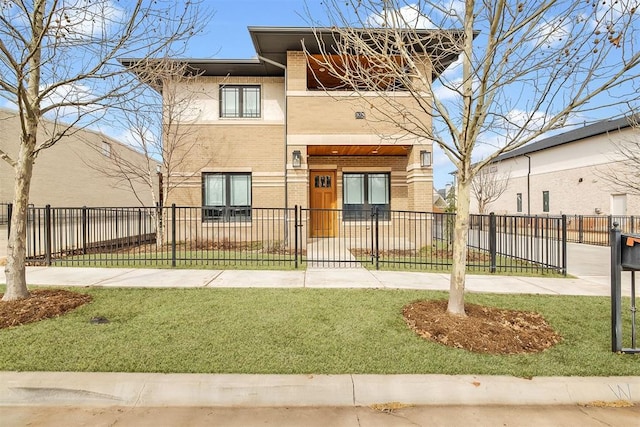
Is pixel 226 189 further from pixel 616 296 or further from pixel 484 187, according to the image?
pixel 484 187

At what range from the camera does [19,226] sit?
17.2ft

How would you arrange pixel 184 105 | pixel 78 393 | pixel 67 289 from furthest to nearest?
pixel 184 105 < pixel 67 289 < pixel 78 393

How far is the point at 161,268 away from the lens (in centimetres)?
840

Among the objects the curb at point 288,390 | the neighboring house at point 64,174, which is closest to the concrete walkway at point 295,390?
the curb at point 288,390

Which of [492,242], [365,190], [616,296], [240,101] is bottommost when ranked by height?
[616,296]

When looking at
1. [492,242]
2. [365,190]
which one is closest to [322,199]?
[365,190]

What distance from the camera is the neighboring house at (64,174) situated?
22828 mm

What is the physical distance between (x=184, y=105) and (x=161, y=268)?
7710 millimetres

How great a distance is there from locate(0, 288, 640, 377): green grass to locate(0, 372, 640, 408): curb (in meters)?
0.12

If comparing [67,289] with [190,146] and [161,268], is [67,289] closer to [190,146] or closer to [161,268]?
[161,268]

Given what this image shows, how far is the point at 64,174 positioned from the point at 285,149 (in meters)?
23.8

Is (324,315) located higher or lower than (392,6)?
lower

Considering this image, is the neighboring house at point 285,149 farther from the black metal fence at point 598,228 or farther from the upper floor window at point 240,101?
the black metal fence at point 598,228

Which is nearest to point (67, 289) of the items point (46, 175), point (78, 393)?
point (78, 393)
